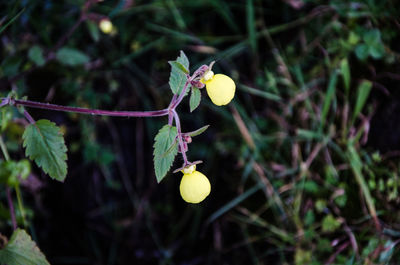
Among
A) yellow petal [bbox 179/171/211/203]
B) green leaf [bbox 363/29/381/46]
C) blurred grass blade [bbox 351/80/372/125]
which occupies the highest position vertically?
green leaf [bbox 363/29/381/46]

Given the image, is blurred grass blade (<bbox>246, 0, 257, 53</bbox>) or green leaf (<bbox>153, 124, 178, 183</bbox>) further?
blurred grass blade (<bbox>246, 0, 257, 53</bbox>)

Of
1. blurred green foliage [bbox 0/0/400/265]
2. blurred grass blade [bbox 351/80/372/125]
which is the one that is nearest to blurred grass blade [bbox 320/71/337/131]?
blurred green foliage [bbox 0/0/400/265]

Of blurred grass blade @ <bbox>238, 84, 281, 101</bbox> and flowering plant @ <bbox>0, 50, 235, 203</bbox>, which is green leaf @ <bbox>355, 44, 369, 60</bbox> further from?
flowering plant @ <bbox>0, 50, 235, 203</bbox>

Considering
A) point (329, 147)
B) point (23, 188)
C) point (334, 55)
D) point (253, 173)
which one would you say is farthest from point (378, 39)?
point (23, 188)

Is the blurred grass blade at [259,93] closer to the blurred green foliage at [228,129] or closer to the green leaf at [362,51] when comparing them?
the blurred green foliage at [228,129]

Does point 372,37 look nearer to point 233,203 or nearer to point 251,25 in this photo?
point 251,25

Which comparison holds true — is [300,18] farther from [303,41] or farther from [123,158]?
[123,158]

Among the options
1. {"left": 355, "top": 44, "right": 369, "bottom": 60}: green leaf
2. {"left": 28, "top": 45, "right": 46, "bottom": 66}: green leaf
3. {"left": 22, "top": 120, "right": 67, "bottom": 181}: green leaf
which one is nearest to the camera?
{"left": 22, "top": 120, "right": 67, "bottom": 181}: green leaf

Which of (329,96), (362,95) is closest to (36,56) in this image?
(329,96)
